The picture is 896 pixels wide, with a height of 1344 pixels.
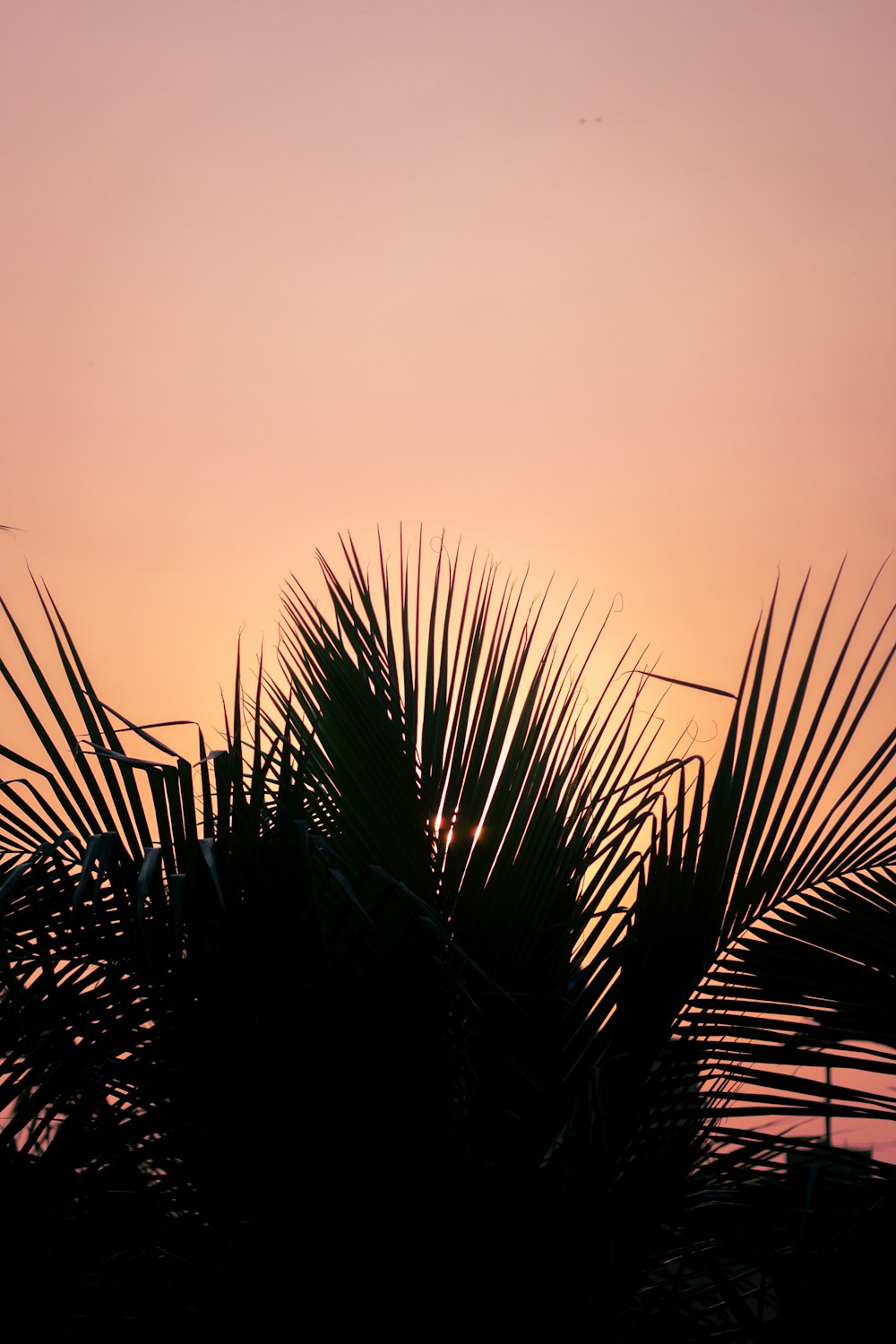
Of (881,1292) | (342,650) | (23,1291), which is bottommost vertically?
(23,1291)

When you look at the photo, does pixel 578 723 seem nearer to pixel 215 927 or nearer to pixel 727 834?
pixel 727 834

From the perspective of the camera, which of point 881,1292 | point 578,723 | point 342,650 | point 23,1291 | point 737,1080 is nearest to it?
point 881,1292

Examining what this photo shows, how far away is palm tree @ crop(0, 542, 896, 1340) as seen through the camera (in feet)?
A: 5.22

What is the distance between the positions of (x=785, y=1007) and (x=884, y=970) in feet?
0.55

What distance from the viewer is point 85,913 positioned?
159 centimetres

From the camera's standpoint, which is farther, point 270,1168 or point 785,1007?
point 785,1007

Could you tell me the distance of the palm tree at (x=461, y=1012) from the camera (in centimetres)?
159

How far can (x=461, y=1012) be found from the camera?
1726mm

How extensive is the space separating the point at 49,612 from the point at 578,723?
3.01 feet

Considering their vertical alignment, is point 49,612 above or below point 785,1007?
above

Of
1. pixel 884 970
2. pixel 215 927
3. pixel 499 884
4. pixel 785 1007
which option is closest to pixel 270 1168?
pixel 215 927

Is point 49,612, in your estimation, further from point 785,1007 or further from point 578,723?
point 785,1007

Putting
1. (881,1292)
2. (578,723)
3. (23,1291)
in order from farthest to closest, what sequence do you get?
(578,723) → (23,1291) → (881,1292)

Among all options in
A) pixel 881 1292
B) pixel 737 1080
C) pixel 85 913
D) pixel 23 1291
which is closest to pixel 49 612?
pixel 85 913
